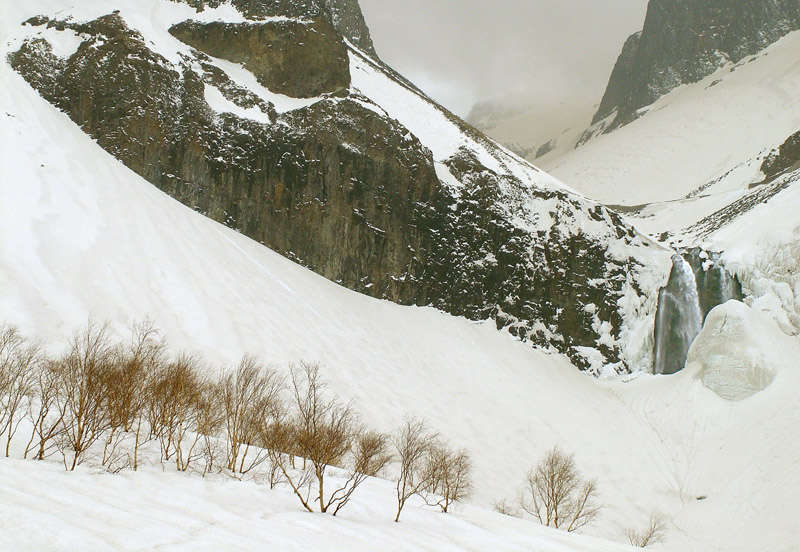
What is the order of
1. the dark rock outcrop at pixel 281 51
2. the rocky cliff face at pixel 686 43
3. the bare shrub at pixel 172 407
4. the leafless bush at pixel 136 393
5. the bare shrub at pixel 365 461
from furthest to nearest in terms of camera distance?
the rocky cliff face at pixel 686 43 < the dark rock outcrop at pixel 281 51 < the bare shrub at pixel 365 461 < the bare shrub at pixel 172 407 < the leafless bush at pixel 136 393

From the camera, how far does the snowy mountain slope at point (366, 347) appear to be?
27.6 metres

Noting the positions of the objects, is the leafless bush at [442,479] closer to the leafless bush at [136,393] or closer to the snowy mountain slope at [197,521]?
the snowy mountain slope at [197,521]

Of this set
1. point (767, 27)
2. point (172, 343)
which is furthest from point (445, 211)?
point (767, 27)

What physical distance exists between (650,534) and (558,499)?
18.1 ft

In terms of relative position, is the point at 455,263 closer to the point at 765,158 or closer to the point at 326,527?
the point at 326,527

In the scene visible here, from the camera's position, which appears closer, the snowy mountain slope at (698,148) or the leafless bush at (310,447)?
the leafless bush at (310,447)

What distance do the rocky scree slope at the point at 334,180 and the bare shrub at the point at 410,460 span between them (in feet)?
70.8

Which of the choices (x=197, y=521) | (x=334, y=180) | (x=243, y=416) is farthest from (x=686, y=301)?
(x=197, y=521)

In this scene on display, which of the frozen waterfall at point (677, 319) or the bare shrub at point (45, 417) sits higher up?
the frozen waterfall at point (677, 319)

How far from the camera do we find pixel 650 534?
2714cm

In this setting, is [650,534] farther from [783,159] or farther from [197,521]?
[783,159]

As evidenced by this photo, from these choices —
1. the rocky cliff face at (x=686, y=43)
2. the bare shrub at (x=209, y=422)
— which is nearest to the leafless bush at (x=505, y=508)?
the bare shrub at (x=209, y=422)

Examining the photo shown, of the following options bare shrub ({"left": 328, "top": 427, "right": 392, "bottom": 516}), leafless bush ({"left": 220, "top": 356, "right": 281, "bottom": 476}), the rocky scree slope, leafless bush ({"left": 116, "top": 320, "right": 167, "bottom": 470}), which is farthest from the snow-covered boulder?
leafless bush ({"left": 116, "top": 320, "right": 167, "bottom": 470})

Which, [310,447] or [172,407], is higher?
[172,407]
